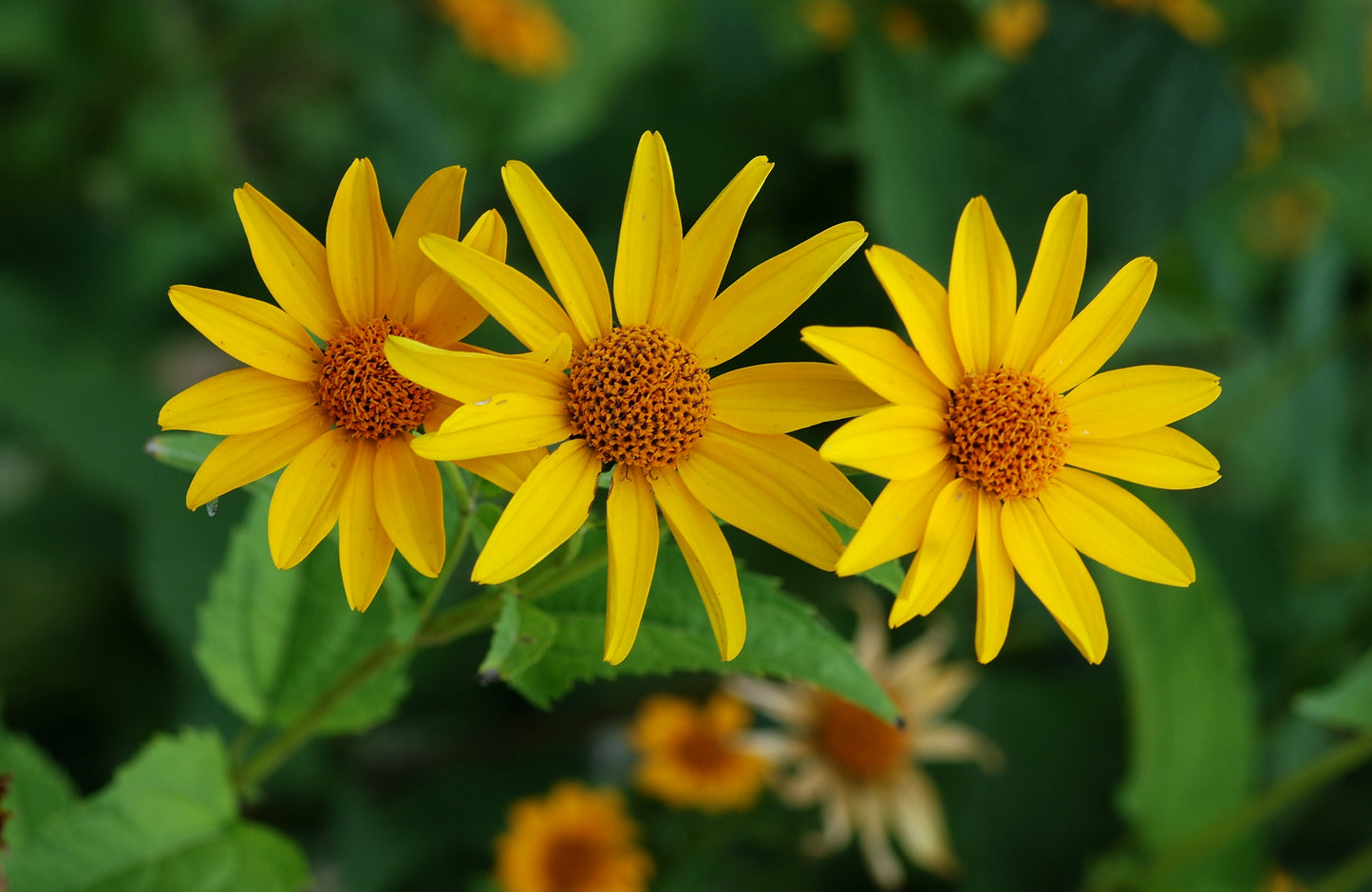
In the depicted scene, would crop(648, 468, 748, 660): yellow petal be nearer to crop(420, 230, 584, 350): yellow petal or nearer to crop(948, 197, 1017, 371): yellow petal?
crop(420, 230, 584, 350): yellow petal

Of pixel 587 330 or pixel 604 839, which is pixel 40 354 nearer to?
pixel 604 839

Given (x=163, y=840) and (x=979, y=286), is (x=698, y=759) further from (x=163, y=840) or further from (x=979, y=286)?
(x=979, y=286)

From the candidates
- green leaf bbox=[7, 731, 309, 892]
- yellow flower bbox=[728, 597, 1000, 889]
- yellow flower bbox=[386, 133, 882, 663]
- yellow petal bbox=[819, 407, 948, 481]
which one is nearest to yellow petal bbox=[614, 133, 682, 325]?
yellow flower bbox=[386, 133, 882, 663]

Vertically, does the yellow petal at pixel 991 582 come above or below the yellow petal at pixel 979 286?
below

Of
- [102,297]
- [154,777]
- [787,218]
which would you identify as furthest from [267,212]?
[102,297]

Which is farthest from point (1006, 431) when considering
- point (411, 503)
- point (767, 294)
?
point (411, 503)

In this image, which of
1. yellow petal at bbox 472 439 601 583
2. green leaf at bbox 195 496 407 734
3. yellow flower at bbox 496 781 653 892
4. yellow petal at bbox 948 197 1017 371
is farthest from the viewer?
yellow flower at bbox 496 781 653 892

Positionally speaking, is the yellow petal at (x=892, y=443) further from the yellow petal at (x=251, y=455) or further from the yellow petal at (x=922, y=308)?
the yellow petal at (x=251, y=455)

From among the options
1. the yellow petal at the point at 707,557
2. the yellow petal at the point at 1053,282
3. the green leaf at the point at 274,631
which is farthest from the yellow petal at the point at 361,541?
the yellow petal at the point at 1053,282
